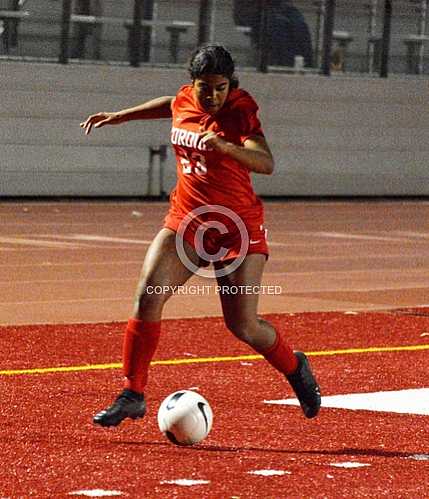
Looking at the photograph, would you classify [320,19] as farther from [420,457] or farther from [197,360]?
[420,457]

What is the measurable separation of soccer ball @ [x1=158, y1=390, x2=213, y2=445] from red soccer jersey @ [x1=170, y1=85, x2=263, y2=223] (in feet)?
3.43

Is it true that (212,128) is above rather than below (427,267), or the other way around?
above

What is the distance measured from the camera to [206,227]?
27.2ft

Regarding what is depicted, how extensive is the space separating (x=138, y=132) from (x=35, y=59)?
7.72 feet

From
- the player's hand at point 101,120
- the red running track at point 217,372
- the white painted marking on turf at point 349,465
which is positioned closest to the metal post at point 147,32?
the red running track at point 217,372

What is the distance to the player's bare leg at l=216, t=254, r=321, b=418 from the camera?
27.5 feet

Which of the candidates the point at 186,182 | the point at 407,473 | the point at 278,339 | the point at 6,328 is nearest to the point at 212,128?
the point at 186,182

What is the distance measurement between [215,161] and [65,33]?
1861 cm

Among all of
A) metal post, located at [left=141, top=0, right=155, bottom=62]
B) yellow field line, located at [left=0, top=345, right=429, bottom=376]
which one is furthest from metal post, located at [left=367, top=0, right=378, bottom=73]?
yellow field line, located at [left=0, top=345, right=429, bottom=376]

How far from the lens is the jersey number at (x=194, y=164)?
27.2 ft

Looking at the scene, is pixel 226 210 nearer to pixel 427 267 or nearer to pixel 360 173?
pixel 427 267

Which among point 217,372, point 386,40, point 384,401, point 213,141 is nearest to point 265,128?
point 386,40

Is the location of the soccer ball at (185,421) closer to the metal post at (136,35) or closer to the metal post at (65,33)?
the metal post at (65,33)

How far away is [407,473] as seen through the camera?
24.4 feet
